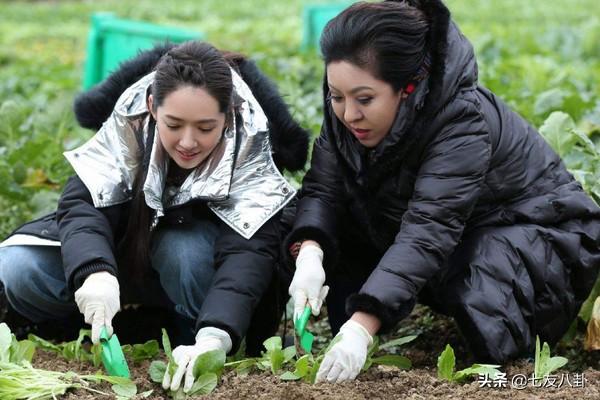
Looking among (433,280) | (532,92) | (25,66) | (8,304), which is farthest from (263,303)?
(25,66)

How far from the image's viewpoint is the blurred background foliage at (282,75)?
4.30 metres

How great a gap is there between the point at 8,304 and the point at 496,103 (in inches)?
66.0

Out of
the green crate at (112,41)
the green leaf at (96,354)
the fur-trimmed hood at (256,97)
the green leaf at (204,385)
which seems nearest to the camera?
the green leaf at (204,385)

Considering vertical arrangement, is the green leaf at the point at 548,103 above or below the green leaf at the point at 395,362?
above

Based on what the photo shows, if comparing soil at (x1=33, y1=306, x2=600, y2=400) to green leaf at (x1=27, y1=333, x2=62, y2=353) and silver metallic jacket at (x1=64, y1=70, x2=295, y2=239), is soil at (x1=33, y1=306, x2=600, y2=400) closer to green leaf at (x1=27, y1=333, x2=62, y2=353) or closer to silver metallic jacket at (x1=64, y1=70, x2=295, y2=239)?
green leaf at (x1=27, y1=333, x2=62, y2=353)

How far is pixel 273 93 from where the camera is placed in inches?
132

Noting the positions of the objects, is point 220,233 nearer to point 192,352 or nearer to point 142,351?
point 142,351

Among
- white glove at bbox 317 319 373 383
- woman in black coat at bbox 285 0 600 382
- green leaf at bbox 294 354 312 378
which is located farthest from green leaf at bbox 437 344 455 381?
green leaf at bbox 294 354 312 378

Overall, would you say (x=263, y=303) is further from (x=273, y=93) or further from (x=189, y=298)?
(x=273, y=93)

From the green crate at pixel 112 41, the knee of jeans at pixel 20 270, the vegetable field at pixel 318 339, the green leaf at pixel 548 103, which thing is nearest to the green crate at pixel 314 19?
the vegetable field at pixel 318 339

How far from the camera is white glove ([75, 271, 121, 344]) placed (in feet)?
9.64

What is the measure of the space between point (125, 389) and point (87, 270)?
394 mm

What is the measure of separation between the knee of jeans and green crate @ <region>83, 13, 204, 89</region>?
3.55 m

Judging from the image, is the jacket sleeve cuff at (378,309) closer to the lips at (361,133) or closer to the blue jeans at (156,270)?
the lips at (361,133)
